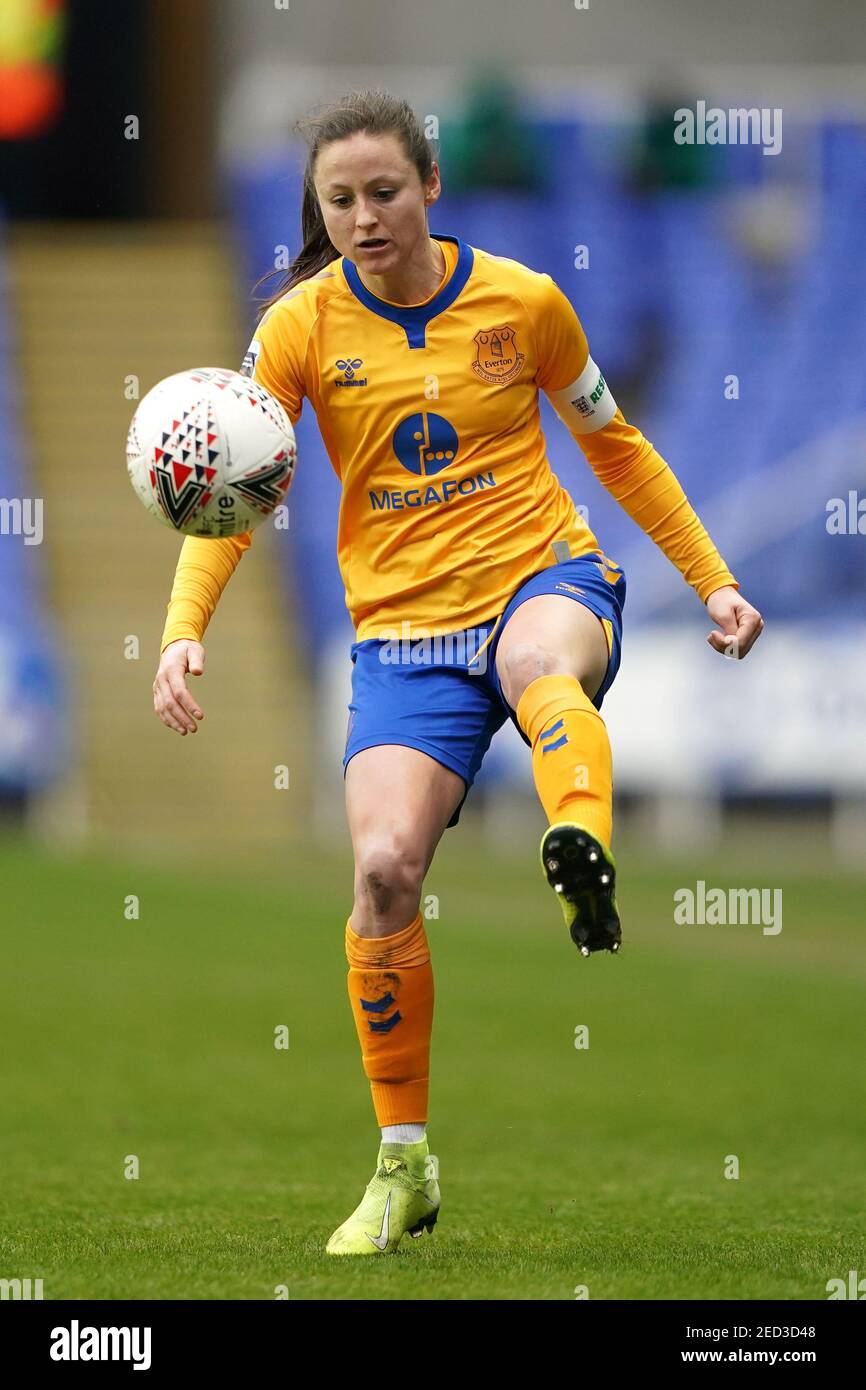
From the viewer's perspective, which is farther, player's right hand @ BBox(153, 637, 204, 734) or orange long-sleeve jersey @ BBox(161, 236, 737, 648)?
orange long-sleeve jersey @ BBox(161, 236, 737, 648)

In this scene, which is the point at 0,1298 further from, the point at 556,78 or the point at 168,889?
the point at 556,78

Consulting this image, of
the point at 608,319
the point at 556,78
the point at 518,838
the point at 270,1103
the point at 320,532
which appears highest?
the point at 556,78

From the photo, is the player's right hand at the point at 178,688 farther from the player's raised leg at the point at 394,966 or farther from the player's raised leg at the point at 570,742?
the player's raised leg at the point at 570,742

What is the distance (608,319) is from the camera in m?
23.1

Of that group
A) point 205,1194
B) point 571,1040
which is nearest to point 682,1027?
point 571,1040

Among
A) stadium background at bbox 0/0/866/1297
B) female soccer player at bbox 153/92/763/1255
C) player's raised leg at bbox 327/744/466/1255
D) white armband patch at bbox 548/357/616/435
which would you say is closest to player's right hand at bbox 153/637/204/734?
female soccer player at bbox 153/92/763/1255

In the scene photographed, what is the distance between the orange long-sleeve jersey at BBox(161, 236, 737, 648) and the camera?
4.80 meters

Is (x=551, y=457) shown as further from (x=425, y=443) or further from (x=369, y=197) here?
(x=369, y=197)

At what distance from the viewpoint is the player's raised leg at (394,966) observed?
179 inches

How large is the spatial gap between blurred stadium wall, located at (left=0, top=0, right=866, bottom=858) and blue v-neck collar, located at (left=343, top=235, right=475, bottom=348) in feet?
49.2

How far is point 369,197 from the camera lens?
4586mm

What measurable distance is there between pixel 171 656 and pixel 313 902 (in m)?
10.9

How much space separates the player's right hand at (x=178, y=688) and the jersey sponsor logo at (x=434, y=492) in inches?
24.6

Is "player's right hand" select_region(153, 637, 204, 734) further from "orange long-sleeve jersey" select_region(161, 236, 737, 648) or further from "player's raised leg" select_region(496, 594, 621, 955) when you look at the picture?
"player's raised leg" select_region(496, 594, 621, 955)
